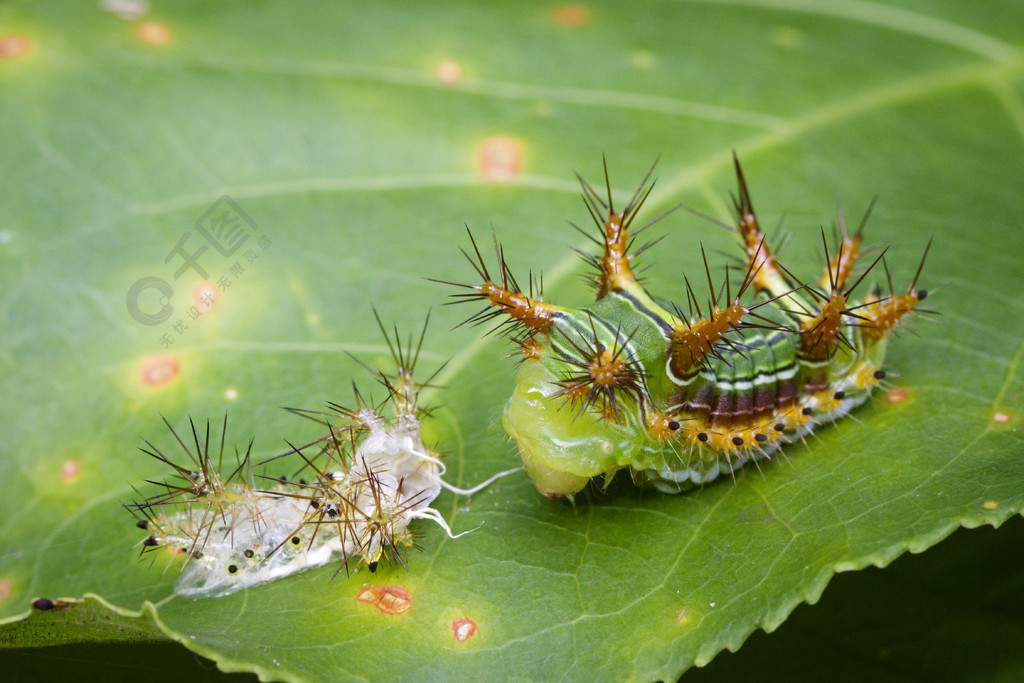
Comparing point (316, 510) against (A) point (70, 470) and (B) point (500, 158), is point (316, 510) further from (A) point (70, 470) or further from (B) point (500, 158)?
A: (B) point (500, 158)

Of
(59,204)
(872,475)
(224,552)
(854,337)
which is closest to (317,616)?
(224,552)

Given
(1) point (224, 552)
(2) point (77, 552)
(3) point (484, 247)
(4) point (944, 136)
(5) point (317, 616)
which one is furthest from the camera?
(4) point (944, 136)

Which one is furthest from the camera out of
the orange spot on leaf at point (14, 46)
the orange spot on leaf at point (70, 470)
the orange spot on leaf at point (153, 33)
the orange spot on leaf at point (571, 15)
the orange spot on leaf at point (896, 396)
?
the orange spot on leaf at point (571, 15)

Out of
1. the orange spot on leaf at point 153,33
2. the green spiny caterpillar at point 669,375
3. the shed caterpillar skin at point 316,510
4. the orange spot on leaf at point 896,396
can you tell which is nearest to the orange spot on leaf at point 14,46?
the orange spot on leaf at point 153,33

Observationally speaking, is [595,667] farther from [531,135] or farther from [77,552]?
[531,135]

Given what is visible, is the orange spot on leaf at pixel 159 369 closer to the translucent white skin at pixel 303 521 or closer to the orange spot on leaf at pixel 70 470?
the orange spot on leaf at pixel 70 470
